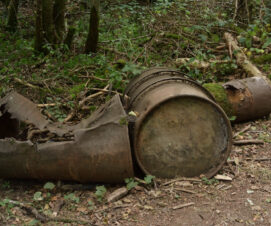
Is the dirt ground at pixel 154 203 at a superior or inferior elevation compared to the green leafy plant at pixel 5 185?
inferior

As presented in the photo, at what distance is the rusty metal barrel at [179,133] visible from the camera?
10.9ft

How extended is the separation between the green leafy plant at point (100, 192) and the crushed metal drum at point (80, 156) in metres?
0.08

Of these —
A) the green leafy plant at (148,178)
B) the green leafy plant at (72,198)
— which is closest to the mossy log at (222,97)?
the green leafy plant at (148,178)

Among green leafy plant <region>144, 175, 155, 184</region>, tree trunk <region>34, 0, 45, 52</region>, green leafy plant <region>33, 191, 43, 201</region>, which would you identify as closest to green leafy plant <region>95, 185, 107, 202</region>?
green leafy plant <region>144, 175, 155, 184</region>

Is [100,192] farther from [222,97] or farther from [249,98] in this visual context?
[249,98]

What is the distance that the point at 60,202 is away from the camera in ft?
10.3

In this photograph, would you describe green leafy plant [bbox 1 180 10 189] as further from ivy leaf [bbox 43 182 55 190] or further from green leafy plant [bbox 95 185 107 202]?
green leafy plant [bbox 95 185 107 202]

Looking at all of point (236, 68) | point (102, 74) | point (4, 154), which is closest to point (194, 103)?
point (4, 154)

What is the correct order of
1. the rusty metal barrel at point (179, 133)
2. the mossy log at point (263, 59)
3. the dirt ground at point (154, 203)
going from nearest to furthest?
the dirt ground at point (154, 203) < the rusty metal barrel at point (179, 133) < the mossy log at point (263, 59)

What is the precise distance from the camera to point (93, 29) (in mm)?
6172

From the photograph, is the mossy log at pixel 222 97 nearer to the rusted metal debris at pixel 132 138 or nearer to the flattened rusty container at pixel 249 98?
the flattened rusty container at pixel 249 98

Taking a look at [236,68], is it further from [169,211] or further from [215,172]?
[169,211]

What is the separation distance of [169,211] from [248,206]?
75cm

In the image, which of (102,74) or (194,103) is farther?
(102,74)
